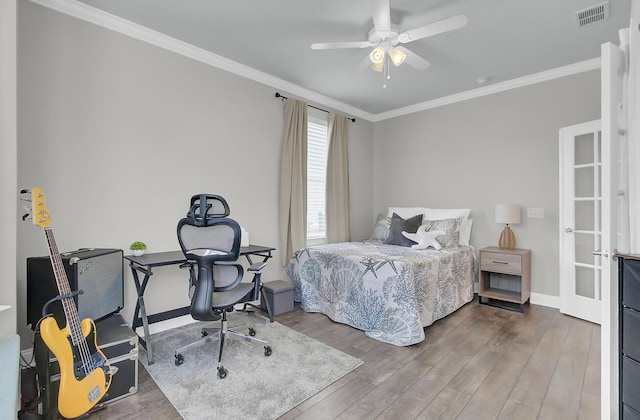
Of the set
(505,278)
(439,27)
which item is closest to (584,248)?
(505,278)

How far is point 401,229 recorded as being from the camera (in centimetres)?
398

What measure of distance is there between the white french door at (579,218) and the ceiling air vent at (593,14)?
102 cm

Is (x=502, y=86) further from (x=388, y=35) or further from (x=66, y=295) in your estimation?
(x=66, y=295)

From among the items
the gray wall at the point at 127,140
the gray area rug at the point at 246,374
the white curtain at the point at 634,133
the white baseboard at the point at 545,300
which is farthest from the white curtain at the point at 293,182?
the white curtain at the point at 634,133

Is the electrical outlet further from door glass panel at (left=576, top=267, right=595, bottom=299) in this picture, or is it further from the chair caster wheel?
the chair caster wheel

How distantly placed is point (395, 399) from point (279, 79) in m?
3.52

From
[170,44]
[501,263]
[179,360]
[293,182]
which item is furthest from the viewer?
[293,182]

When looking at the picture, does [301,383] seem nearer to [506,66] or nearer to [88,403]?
[88,403]

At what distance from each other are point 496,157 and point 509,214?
0.83 m

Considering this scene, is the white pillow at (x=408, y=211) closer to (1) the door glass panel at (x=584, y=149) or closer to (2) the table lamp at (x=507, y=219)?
(2) the table lamp at (x=507, y=219)

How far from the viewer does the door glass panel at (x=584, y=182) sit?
127 inches

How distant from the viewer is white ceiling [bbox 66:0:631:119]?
2.43 m

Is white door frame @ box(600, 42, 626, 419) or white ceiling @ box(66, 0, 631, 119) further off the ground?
white ceiling @ box(66, 0, 631, 119)

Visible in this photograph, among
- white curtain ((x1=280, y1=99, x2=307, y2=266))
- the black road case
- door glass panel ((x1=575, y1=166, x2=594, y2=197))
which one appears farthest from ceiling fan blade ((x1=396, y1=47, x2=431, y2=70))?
the black road case
